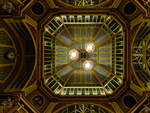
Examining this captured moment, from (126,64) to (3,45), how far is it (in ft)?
41.4

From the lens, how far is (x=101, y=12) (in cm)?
1200

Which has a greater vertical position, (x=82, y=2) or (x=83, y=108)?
(x=82, y=2)

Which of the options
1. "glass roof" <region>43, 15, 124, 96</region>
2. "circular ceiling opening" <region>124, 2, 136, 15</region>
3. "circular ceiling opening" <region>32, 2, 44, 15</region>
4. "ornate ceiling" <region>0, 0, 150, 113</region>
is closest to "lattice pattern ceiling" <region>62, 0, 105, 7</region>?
"ornate ceiling" <region>0, 0, 150, 113</region>

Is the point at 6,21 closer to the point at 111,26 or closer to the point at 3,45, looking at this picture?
the point at 3,45

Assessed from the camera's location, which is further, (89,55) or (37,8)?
(89,55)

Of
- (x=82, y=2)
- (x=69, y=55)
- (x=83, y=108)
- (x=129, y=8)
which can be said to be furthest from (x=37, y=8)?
(x=83, y=108)

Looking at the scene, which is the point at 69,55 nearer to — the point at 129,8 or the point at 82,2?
the point at 82,2

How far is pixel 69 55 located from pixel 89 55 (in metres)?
4.81

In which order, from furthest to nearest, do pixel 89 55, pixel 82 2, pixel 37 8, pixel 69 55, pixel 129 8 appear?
pixel 89 55 → pixel 82 2 → pixel 37 8 → pixel 129 8 → pixel 69 55

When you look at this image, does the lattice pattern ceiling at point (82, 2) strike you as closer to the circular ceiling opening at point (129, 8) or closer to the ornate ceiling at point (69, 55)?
the ornate ceiling at point (69, 55)

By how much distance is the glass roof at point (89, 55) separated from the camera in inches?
546

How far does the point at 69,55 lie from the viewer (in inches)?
419

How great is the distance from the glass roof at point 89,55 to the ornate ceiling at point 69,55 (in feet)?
0.43

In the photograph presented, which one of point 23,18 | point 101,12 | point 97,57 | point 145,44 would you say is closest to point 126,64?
point 145,44
